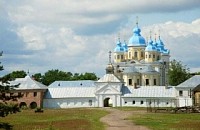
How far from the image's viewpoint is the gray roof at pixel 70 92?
85000 mm

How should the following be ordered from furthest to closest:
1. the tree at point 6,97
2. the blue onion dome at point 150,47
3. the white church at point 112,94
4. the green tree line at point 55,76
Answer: the green tree line at point 55,76, the blue onion dome at point 150,47, the white church at point 112,94, the tree at point 6,97

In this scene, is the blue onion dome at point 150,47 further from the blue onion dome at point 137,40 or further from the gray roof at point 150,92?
the gray roof at point 150,92

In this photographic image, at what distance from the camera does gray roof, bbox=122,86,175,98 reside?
8244cm

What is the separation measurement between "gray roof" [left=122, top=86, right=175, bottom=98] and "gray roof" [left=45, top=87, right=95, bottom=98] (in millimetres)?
5879

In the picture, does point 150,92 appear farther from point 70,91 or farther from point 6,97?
point 6,97

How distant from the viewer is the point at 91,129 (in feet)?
109

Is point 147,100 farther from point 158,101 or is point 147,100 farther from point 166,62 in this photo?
point 166,62

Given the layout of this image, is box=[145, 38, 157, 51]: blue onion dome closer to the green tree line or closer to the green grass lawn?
the green tree line

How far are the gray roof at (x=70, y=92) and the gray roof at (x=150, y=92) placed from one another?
5.88 m

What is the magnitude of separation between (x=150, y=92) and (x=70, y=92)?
539 inches

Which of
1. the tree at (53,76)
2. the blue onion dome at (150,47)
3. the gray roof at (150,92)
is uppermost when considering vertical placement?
the blue onion dome at (150,47)

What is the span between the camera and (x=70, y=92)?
86.0 metres

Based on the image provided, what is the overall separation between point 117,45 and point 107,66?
1176 inches

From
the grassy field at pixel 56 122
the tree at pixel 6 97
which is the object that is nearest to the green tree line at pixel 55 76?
the grassy field at pixel 56 122
